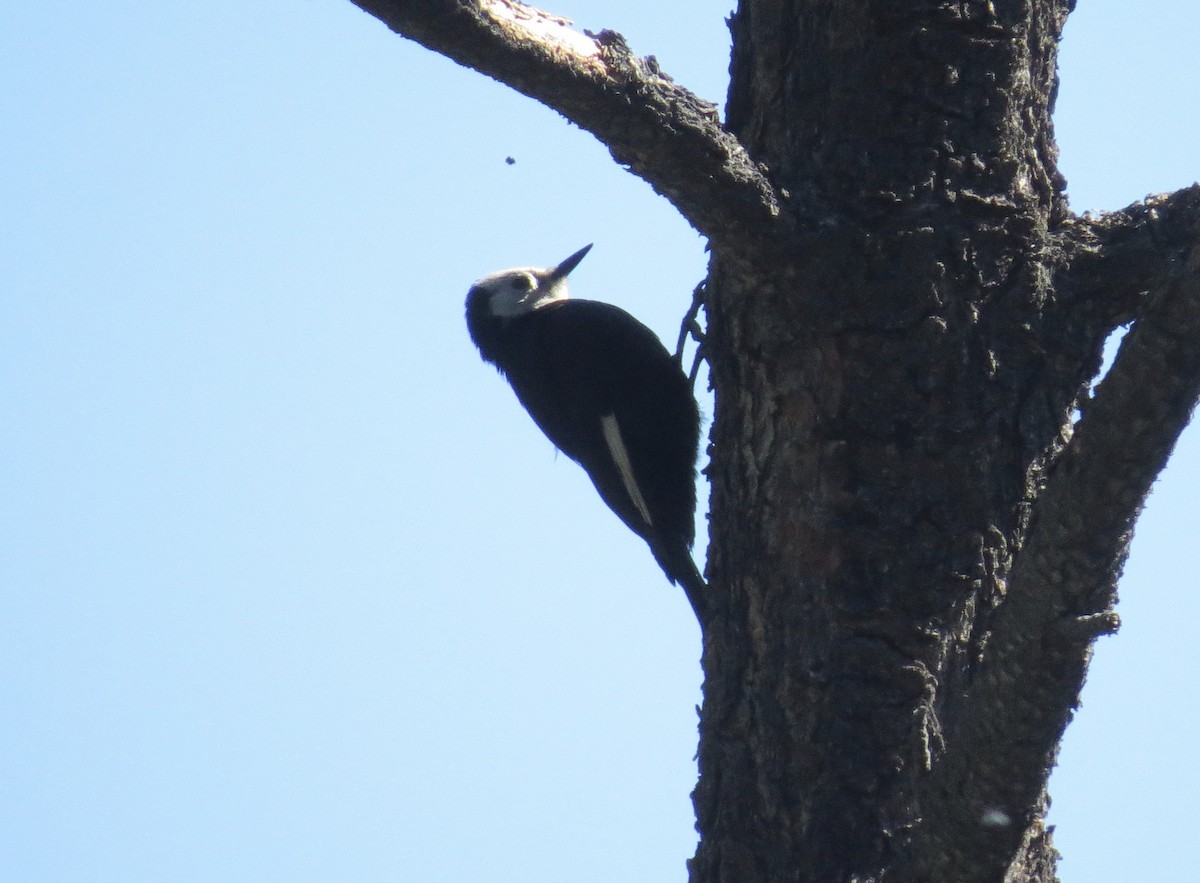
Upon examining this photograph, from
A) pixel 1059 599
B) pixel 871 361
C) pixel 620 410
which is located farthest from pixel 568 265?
pixel 1059 599

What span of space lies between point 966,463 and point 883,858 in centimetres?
69

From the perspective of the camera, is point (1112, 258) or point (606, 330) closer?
point (1112, 258)

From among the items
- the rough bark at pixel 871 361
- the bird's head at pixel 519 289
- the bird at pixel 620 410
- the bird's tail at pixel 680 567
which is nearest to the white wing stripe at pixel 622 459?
the bird at pixel 620 410

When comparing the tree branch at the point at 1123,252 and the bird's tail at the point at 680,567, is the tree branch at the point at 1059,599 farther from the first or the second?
the bird's tail at the point at 680,567

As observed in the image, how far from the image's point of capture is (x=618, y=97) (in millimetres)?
2115

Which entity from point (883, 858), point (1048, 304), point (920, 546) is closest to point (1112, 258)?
point (1048, 304)

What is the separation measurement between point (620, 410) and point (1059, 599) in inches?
113

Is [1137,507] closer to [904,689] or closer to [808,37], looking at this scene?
[904,689]

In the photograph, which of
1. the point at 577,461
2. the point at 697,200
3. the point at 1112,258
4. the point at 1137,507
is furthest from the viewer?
the point at 577,461

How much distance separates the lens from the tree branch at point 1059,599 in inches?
63.1

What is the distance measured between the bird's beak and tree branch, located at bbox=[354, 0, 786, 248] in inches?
121

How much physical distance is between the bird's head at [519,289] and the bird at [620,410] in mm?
387

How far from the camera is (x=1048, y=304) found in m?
2.43

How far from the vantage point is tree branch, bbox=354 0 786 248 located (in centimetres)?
195
